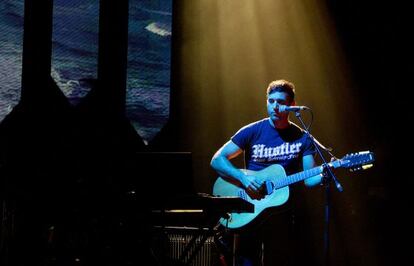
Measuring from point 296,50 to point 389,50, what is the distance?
1.12 metres

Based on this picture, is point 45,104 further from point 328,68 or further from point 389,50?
point 389,50

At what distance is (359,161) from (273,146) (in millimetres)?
841

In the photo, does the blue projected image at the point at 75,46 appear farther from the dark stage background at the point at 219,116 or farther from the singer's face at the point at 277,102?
the singer's face at the point at 277,102

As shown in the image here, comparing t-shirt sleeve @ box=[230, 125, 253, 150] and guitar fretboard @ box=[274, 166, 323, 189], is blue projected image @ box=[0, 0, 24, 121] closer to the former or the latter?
t-shirt sleeve @ box=[230, 125, 253, 150]

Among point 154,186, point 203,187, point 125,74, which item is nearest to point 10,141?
point 125,74

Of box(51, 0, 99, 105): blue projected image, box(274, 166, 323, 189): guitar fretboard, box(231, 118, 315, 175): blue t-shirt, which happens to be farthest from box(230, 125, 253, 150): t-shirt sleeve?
box(51, 0, 99, 105): blue projected image

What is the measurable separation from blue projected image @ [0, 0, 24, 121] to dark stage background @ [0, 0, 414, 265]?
0.24 ft

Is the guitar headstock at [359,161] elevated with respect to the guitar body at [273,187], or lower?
elevated

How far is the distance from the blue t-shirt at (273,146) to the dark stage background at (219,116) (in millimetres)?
761

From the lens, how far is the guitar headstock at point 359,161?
13.6ft

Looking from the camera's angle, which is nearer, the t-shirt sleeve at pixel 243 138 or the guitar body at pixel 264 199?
the guitar body at pixel 264 199

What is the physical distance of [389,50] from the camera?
5883 millimetres

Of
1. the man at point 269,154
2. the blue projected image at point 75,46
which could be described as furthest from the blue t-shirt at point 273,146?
the blue projected image at point 75,46

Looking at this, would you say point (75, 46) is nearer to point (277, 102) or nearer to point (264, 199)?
point (277, 102)
